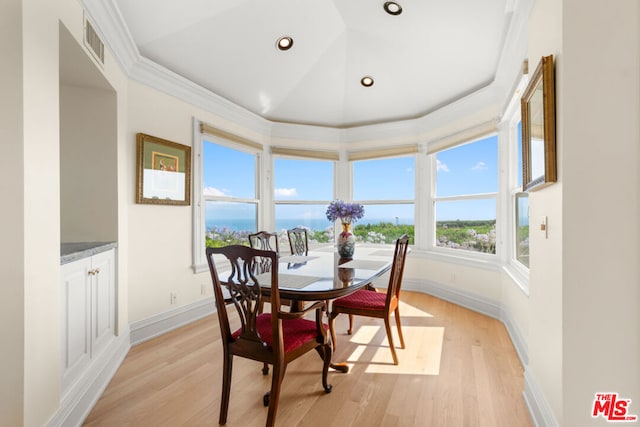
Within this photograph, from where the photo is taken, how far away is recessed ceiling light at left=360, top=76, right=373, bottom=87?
4.04m

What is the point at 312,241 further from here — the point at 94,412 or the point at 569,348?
the point at 569,348

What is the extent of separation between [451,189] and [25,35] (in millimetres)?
4135

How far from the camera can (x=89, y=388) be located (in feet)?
6.31

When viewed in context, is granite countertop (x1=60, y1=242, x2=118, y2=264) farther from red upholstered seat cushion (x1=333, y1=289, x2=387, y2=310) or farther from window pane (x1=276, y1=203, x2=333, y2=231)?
window pane (x1=276, y1=203, x2=333, y2=231)

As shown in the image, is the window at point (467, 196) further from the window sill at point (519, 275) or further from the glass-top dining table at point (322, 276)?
the glass-top dining table at point (322, 276)

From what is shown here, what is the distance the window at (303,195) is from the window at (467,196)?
1.65 metres

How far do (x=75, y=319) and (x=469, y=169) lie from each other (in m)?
4.06

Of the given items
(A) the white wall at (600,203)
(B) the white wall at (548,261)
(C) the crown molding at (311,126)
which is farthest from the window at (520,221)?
(A) the white wall at (600,203)

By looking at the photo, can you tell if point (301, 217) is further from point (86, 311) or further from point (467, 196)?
point (86, 311)

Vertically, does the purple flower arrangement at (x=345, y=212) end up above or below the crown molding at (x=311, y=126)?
below

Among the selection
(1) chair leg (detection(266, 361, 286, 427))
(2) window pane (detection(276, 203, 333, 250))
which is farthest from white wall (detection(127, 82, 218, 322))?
(1) chair leg (detection(266, 361, 286, 427))

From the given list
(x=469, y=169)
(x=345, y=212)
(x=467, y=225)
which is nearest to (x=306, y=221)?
(x=345, y=212)

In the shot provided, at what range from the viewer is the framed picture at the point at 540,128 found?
148 centimetres

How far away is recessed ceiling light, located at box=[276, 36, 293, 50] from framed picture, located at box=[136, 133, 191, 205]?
4.72 feet
